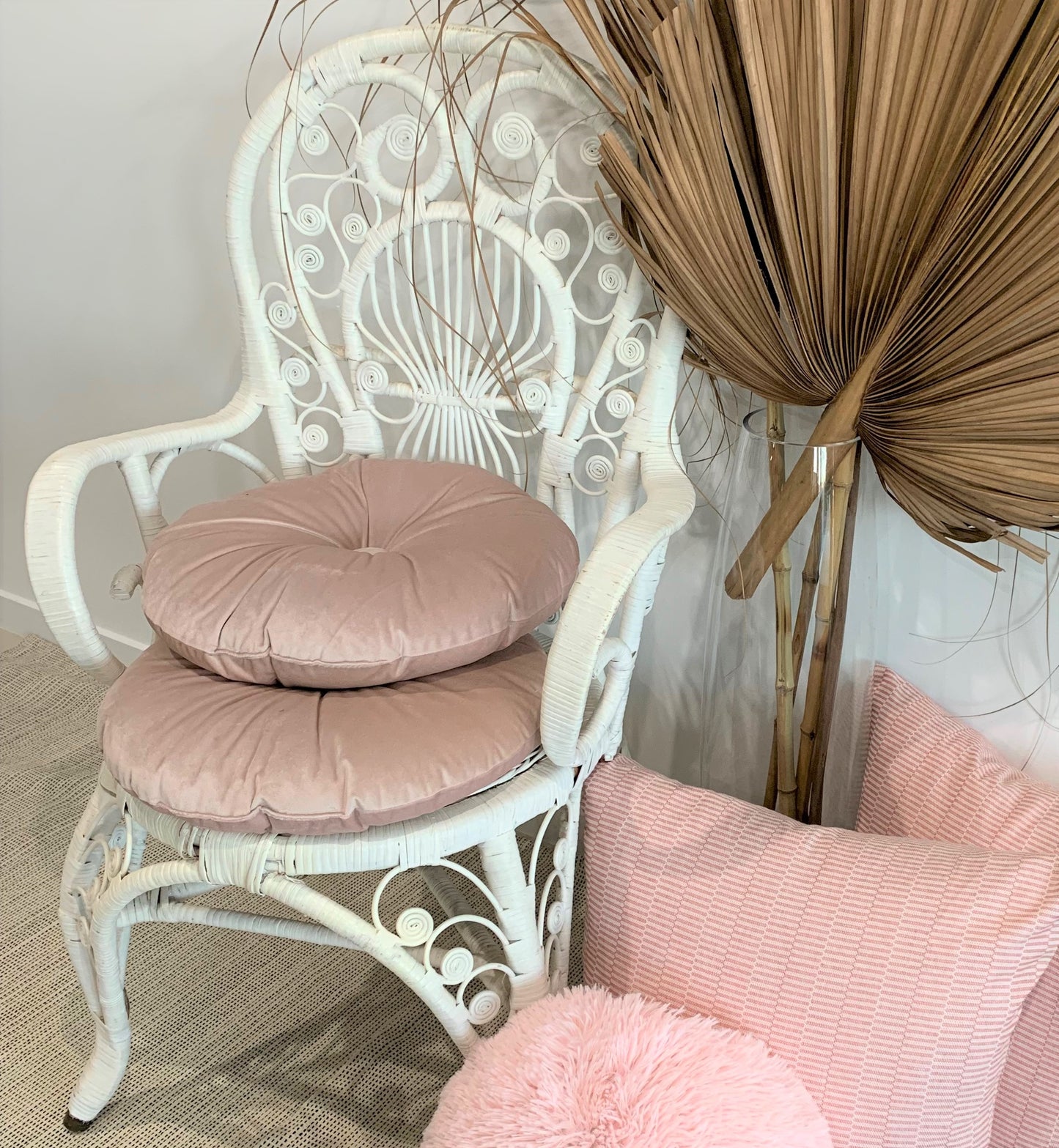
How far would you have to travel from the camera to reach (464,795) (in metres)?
0.93

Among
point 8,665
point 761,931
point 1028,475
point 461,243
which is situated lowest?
point 8,665

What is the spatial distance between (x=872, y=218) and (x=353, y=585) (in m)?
0.56

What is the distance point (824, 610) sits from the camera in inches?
41.5

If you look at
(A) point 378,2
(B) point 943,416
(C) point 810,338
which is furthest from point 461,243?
(B) point 943,416

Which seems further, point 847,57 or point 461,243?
point 461,243

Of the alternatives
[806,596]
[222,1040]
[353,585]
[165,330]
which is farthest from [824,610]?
[165,330]

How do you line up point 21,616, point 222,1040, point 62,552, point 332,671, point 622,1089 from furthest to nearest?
point 21,616 < point 222,1040 < point 62,552 < point 332,671 < point 622,1089

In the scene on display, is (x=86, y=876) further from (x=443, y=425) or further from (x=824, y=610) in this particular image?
(x=824, y=610)

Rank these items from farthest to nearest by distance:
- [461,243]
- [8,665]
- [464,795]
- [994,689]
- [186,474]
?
1. [8,665]
2. [186,474]
3. [461,243]
4. [994,689]
5. [464,795]

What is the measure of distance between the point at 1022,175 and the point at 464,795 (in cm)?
67

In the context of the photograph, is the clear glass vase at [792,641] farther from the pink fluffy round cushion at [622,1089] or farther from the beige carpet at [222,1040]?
the beige carpet at [222,1040]

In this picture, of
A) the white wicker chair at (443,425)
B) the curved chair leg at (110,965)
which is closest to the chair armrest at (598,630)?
the white wicker chair at (443,425)

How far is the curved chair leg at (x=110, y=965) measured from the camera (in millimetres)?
995

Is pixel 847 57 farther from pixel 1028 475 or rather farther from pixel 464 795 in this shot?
pixel 464 795
